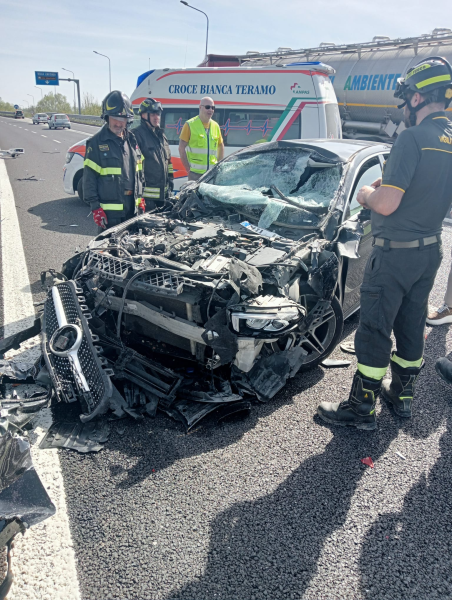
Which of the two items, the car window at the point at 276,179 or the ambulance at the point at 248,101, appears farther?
the ambulance at the point at 248,101

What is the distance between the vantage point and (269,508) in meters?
2.23

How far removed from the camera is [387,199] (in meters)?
2.52

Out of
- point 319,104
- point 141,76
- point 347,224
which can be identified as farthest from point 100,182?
point 141,76

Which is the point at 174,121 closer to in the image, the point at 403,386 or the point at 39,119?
the point at 403,386

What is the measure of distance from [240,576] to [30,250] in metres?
5.27

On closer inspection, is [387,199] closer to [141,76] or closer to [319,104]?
[319,104]

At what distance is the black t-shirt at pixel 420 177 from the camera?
8.17ft

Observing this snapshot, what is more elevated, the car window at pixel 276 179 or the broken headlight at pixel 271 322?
the car window at pixel 276 179

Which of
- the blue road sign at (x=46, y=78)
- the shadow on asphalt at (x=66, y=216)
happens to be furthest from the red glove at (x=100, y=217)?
the blue road sign at (x=46, y=78)

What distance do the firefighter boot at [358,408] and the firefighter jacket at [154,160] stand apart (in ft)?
12.5

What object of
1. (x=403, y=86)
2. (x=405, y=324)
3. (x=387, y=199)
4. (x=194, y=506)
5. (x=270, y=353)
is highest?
(x=403, y=86)

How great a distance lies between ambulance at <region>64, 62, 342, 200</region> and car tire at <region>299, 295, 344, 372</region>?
472 centimetres

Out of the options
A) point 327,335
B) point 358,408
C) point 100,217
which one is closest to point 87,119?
point 100,217

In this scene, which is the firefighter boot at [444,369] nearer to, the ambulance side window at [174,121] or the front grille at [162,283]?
the front grille at [162,283]
